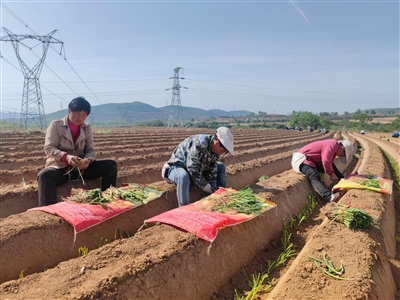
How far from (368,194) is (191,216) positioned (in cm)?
348

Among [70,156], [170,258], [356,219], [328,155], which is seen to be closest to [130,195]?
[70,156]

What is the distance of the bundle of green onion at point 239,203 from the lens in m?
3.73

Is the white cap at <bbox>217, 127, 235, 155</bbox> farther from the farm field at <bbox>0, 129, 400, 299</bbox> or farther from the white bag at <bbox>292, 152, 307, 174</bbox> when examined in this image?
the white bag at <bbox>292, 152, 307, 174</bbox>

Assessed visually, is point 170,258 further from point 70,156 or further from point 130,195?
point 70,156

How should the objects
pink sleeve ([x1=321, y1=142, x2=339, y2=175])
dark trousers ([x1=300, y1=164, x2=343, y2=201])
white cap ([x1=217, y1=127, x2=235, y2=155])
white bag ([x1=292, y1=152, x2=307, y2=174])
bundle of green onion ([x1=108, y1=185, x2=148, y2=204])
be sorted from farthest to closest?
1. white bag ([x1=292, y1=152, x2=307, y2=174])
2. dark trousers ([x1=300, y1=164, x2=343, y2=201])
3. pink sleeve ([x1=321, y1=142, x2=339, y2=175])
4. white cap ([x1=217, y1=127, x2=235, y2=155])
5. bundle of green onion ([x1=108, y1=185, x2=148, y2=204])

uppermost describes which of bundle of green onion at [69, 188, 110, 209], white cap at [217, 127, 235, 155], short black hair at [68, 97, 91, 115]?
short black hair at [68, 97, 91, 115]

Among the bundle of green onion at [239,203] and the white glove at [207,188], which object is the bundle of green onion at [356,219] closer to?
the bundle of green onion at [239,203]

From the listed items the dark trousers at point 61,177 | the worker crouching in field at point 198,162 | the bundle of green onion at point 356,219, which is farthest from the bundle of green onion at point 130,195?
the bundle of green onion at point 356,219

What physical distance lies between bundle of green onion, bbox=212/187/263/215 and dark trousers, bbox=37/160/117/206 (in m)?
1.84

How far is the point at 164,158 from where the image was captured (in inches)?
366

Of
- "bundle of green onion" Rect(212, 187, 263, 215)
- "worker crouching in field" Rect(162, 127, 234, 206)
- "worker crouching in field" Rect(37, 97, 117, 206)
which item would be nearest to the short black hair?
"worker crouching in field" Rect(37, 97, 117, 206)

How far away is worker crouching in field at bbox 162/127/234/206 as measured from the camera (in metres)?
4.26

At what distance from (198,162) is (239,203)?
3.02ft

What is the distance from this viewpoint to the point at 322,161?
6.07 meters
